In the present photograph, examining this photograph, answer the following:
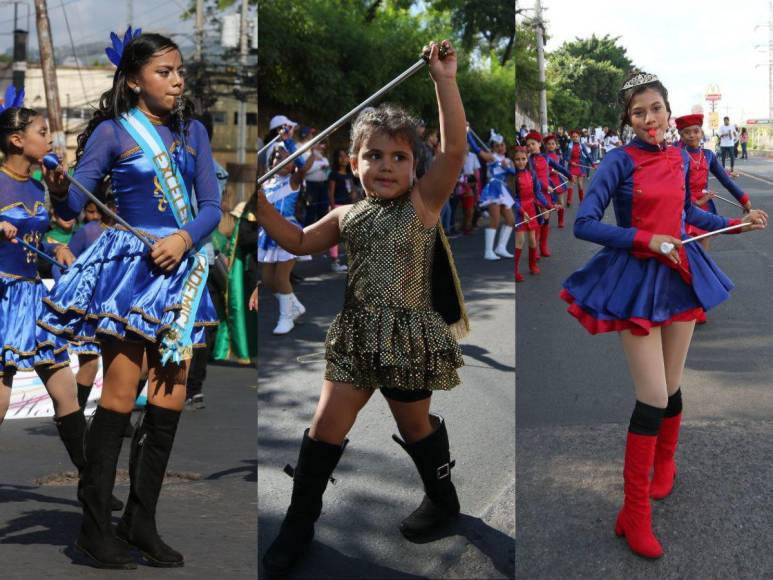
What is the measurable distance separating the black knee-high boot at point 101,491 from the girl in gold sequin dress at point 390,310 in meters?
0.54

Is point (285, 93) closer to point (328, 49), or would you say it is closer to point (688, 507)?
point (328, 49)

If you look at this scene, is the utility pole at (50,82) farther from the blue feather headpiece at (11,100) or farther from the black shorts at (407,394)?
the black shorts at (407,394)

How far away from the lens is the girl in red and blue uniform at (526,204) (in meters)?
2.23

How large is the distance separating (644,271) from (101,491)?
136 cm

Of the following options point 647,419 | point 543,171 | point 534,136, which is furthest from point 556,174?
point 647,419

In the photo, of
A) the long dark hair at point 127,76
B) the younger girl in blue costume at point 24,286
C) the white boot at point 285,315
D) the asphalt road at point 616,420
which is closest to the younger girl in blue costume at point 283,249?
the white boot at point 285,315

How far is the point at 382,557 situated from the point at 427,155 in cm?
82

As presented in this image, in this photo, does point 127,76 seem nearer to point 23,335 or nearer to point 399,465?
point 399,465

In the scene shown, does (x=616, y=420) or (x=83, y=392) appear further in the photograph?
(x=83, y=392)

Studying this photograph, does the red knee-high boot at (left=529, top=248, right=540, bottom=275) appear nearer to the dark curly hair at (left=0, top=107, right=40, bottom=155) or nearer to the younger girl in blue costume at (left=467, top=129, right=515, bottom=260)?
the younger girl in blue costume at (left=467, top=129, right=515, bottom=260)

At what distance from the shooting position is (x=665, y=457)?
2.59 m

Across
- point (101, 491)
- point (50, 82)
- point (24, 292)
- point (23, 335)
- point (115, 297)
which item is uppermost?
point (50, 82)

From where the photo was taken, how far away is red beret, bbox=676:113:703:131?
254cm

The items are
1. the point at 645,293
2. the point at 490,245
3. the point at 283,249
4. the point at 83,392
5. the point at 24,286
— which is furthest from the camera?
the point at 83,392
